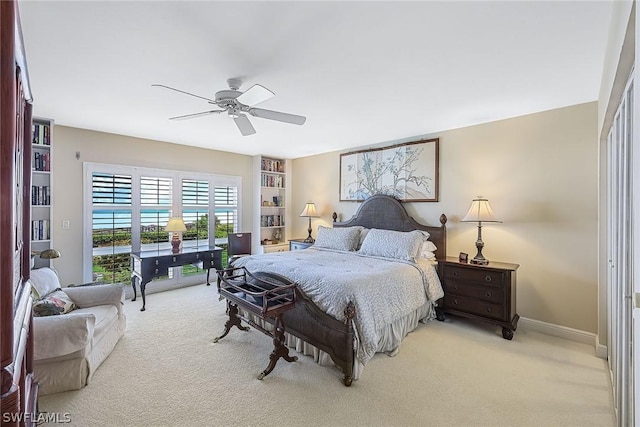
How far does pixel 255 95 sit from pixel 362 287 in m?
1.82

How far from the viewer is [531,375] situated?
244 cm

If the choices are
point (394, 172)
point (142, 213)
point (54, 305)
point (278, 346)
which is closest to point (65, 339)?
point (54, 305)

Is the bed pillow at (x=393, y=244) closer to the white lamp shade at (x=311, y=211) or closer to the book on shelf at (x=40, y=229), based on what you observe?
the white lamp shade at (x=311, y=211)

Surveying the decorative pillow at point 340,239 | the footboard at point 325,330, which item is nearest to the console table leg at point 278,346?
the footboard at point 325,330

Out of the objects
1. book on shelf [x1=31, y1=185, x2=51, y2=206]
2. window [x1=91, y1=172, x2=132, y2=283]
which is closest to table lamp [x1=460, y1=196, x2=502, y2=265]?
window [x1=91, y1=172, x2=132, y2=283]

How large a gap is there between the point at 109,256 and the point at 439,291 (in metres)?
4.68

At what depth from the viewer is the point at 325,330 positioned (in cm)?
249

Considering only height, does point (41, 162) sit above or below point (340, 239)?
above

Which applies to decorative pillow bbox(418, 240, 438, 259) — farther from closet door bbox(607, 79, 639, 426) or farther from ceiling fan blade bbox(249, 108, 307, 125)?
ceiling fan blade bbox(249, 108, 307, 125)

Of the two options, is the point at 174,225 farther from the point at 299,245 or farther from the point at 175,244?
the point at 299,245

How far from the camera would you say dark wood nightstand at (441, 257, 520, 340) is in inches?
123

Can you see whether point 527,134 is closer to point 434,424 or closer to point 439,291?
point 439,291

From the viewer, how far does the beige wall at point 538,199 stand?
3053 millimetres

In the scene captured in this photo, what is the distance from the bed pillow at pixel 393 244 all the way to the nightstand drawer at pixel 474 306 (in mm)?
658
